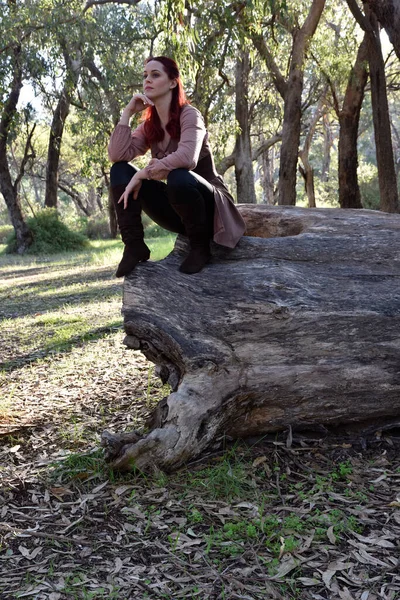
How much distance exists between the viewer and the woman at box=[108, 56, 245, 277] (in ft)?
11.9

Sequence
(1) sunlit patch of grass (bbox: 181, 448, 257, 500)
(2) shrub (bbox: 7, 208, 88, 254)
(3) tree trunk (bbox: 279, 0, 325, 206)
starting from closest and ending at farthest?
1. (1) sunlit patch of grass (bbox: 181, 448, 257, 500)
2. (3) tree trunk (bbox: 279, 0, 325, 206)
3. (2) shrub (bbox: 7, 208, 88, 254)

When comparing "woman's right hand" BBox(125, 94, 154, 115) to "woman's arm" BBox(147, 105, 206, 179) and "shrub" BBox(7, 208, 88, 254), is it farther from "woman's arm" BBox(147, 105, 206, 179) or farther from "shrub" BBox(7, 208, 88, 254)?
"shrub" BBox(7, 208, 88, 254)

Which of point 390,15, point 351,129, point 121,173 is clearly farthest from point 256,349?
point 351,129

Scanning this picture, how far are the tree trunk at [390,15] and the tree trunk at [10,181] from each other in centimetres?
1095

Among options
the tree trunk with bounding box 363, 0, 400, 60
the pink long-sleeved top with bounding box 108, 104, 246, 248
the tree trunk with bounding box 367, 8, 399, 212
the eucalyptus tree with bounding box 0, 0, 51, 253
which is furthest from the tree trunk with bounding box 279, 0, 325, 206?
the pink long-sleeved top with bounding box 108, 104, 246, 248

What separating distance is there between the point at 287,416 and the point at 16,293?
7.48m

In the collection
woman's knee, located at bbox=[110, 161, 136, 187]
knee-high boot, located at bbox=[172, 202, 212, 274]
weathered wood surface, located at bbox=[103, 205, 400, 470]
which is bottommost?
weathered wood surface, located at bbox=[103, 205, 400, 470]

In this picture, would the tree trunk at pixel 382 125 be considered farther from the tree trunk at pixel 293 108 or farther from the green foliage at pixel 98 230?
the green foliage at pixel 98 230

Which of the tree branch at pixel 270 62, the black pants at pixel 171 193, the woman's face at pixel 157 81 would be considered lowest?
the black pants at pixel 171 193

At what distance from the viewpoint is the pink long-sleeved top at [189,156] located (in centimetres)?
358

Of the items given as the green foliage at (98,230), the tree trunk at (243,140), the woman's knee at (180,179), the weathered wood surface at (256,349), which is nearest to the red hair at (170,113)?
the woman's knee at (180,179)

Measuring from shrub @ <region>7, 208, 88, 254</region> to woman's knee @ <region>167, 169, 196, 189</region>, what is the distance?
15544 millimetres

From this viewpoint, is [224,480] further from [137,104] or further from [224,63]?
[224,63]

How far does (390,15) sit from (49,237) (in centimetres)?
1461
